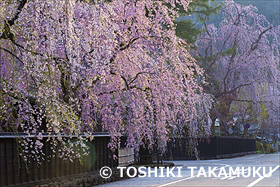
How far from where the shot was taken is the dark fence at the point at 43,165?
12.3 m

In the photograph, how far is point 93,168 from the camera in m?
16.9

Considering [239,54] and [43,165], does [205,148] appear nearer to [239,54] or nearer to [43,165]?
[239,54]

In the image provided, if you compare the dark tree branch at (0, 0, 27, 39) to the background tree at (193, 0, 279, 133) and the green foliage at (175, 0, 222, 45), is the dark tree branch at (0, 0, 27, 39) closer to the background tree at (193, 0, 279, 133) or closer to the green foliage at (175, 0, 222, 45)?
the green foliage at (175, 0, 222, 45)

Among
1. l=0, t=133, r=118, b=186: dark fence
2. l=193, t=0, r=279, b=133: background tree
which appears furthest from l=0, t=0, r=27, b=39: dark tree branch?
l=193, t=0, r=279, b=133: background tree

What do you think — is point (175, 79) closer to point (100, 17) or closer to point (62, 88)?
point (62, 88)

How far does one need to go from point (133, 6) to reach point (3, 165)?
6.20 metres

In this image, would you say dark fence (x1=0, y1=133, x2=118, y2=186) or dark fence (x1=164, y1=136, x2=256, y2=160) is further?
dark fence (x1=164, y1=136, x2=256, y2=160)

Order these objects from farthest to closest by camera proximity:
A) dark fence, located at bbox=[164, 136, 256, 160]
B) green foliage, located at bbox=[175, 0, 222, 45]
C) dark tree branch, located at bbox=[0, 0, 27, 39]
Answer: dark fence, located at bbox=[164, 136, 256, 160], green foliage, located at bbox=[175, 0, 222, 45], dark tree branch, located at bbox=[0, 0, 27, 39]

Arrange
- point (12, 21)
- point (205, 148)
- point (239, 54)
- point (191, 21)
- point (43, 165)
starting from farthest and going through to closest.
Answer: point (205, 148) → point (239, 54) → point (191, 21) → point (43, 165) → point (12, 21)

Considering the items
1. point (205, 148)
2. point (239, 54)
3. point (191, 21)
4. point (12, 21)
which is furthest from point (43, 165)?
point (205, 148)

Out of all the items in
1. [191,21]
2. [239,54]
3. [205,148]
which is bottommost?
[205,148]

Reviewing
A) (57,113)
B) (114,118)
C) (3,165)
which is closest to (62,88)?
(114,118)

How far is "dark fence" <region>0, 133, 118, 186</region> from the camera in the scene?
40.3 ft

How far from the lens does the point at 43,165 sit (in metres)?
14.0
